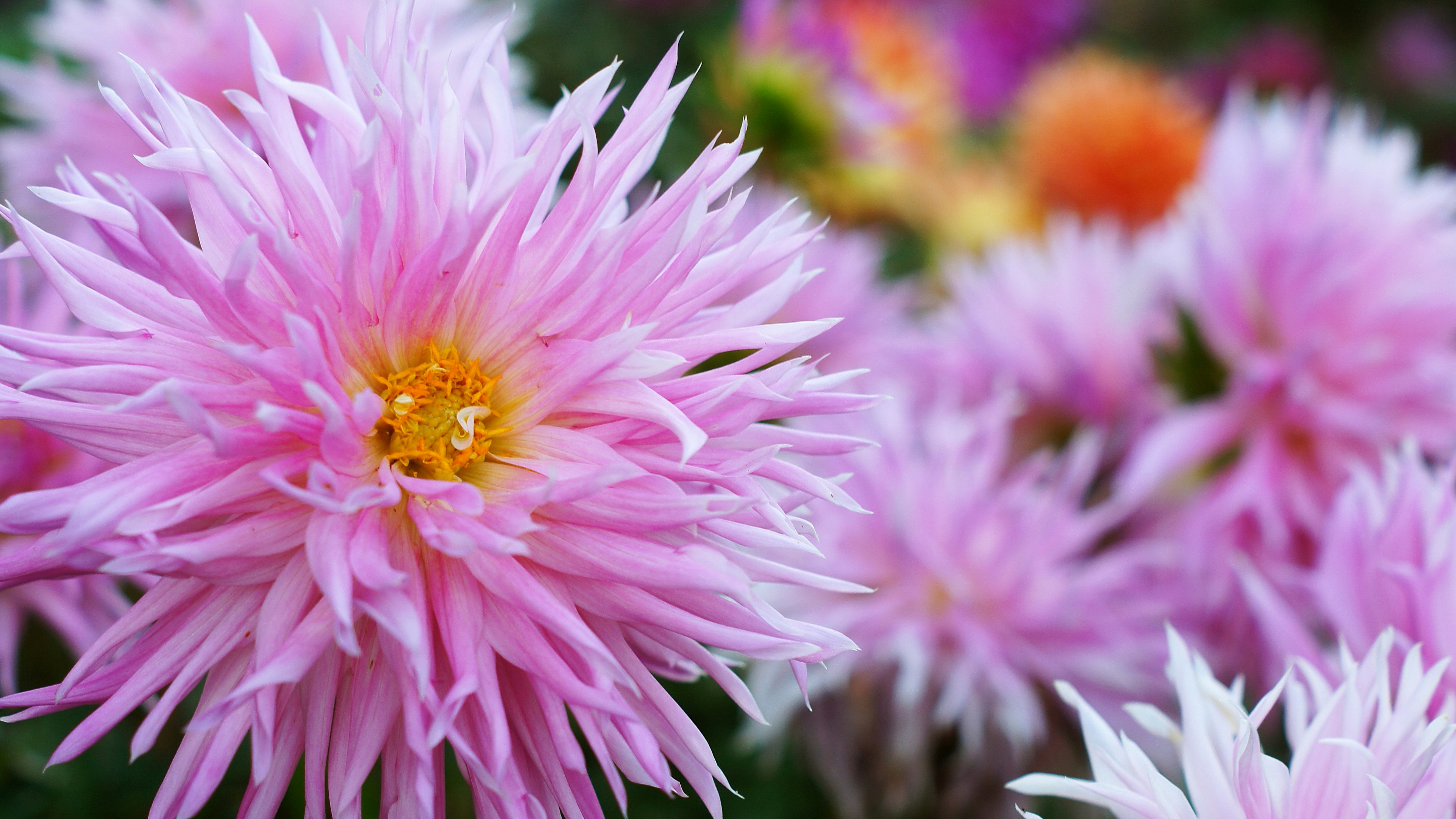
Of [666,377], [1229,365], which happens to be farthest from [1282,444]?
[666,377]

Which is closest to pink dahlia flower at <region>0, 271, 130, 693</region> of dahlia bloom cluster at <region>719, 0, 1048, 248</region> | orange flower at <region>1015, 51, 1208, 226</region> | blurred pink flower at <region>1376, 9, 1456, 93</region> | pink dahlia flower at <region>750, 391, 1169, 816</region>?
pink dahlia flower at <region>750, 391, 1169, 816</region>

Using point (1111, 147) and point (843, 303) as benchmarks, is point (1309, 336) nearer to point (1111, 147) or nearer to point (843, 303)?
point (843, 303)

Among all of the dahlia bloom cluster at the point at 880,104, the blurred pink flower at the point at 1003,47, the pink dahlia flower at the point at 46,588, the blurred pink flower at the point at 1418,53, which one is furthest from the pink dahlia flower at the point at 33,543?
the blurred pink flower at the point at 1418,53

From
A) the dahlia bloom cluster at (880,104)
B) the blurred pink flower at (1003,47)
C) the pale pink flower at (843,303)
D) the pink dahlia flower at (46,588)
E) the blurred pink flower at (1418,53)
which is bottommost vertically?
the pink dahlia flower at (46,588)

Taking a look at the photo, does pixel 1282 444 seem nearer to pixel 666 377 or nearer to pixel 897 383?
pixel 897 383

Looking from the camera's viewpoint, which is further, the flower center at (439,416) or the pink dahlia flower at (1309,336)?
the pink dahlia flower at (1309,336)

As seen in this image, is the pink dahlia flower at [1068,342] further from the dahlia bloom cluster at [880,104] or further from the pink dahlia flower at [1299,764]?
the pink dahlia flower at [1299,764]

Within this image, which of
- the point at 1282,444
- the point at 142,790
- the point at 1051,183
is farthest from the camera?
the point at 1051,183

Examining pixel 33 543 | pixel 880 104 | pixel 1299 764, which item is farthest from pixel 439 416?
pixel 880 104
